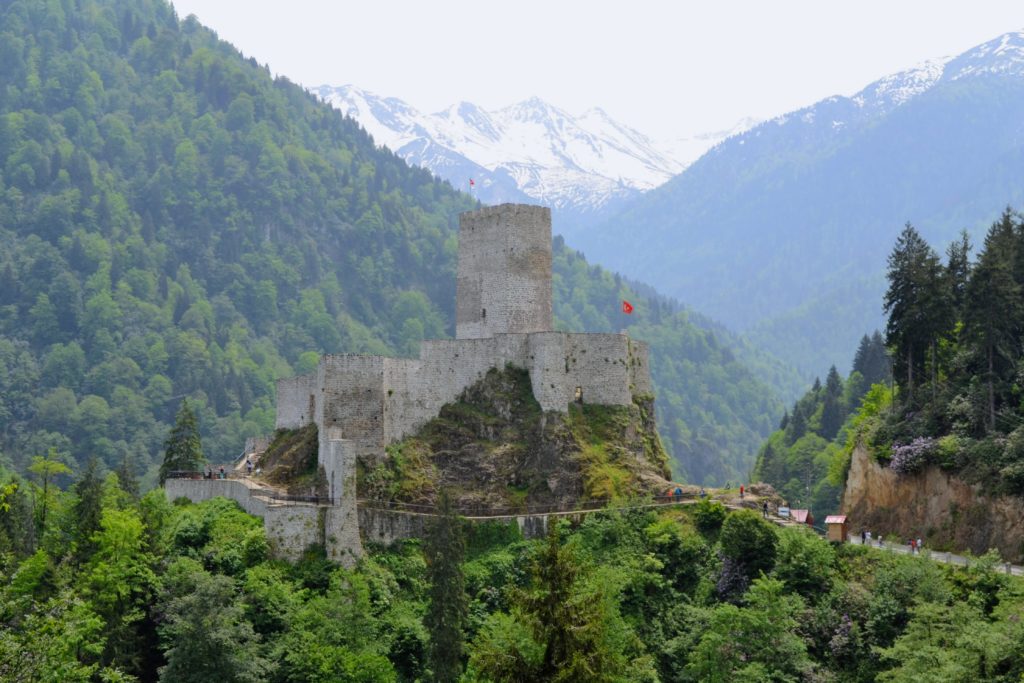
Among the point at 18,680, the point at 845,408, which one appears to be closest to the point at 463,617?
the point at 18,680

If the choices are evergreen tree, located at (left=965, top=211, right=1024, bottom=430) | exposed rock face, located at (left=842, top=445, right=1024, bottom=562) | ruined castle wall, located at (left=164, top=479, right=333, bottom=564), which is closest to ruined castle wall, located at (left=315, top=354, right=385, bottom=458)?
ruined castle wall, located at (left=164, top=479, right=333, bottom=564)

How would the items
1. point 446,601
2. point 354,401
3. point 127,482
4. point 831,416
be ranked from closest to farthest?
point 446,601 → point 354,401 → point 127,482 → point 831,416

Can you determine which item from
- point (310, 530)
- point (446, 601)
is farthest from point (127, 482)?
point (446, 601)

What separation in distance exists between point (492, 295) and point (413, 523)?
14.6 metres

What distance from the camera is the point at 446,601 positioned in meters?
62.4

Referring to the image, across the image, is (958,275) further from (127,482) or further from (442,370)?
(127,482)

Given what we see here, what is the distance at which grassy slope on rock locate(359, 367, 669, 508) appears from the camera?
7162 cm

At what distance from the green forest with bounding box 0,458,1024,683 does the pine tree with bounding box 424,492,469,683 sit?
7 cm

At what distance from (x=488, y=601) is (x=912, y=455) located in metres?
20.7

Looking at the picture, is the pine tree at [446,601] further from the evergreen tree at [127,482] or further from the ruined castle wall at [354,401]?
the evergreen tree at [127,482]

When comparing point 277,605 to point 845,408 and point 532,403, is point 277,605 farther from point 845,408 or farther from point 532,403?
point 845,408

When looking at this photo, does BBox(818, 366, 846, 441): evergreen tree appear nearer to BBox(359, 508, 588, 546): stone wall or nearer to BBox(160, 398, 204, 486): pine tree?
BBox(160, 398, 204, 486): pine tree

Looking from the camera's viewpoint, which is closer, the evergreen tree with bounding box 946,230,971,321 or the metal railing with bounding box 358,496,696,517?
the metal railing with bounding box 358,496,696,517

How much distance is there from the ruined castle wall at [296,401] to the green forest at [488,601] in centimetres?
713
